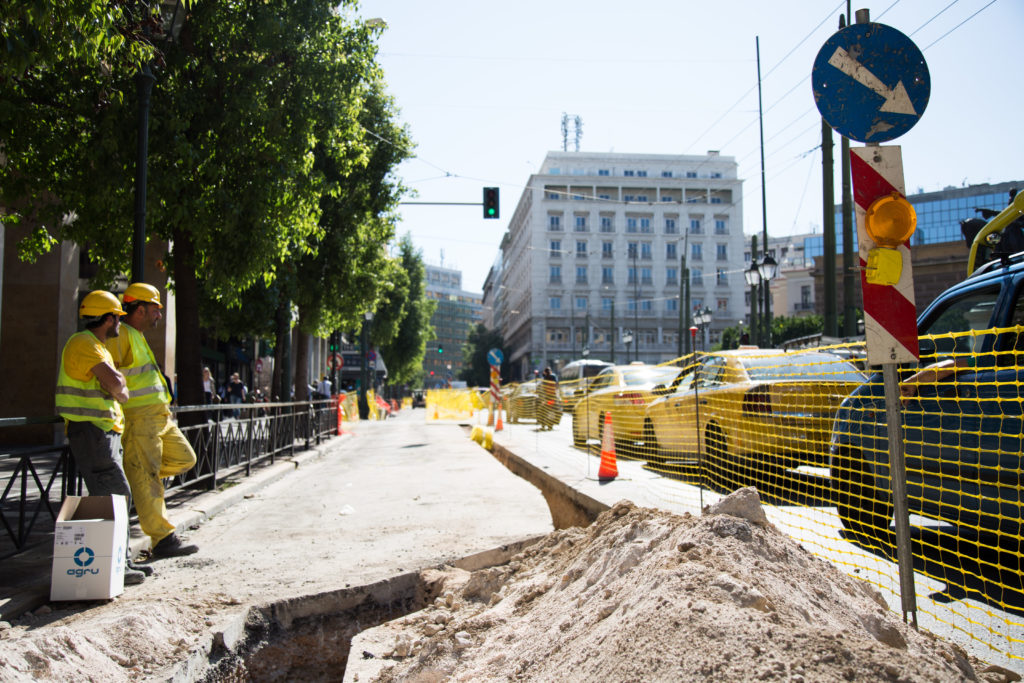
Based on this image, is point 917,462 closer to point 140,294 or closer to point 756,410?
point 756,410

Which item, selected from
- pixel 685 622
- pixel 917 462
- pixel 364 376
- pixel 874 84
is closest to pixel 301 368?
pixel 364 376

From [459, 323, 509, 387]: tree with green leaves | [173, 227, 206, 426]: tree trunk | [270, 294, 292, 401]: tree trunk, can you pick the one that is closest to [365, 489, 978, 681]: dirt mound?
[173, 227, 206, 426]: tree trunk

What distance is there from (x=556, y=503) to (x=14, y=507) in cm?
488

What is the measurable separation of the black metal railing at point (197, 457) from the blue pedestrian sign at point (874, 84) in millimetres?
4702

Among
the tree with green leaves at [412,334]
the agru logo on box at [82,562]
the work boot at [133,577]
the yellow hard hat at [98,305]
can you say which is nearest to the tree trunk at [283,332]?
the yellow hard hat at [98,305]

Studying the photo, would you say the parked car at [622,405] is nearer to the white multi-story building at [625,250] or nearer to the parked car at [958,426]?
the parked car at [958,426]

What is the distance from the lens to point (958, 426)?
4363mm

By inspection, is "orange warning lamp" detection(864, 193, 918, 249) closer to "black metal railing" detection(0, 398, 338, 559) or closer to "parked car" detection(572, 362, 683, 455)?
"black metal railing" detection(0, 398, 338, 559)

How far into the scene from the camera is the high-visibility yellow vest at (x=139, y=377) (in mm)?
5180

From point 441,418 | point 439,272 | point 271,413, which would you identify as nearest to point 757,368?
point 271,413

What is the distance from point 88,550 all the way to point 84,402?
933mm

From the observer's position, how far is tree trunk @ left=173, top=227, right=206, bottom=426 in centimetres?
934

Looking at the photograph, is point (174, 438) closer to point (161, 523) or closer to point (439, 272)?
point (161, 523)

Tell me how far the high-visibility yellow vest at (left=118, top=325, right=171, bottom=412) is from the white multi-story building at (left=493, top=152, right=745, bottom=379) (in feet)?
251
